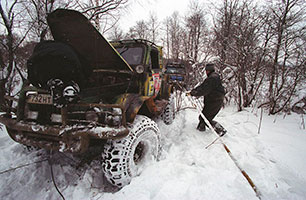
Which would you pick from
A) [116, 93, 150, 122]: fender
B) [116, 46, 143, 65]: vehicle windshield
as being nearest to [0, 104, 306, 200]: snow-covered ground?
[116, 93, 150, 122]: fender

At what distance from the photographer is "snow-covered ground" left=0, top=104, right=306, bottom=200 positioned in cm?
171

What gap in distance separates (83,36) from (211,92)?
2.97 meters

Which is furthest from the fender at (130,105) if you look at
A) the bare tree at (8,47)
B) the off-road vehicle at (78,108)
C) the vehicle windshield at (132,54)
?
the bare tree at (8,47)

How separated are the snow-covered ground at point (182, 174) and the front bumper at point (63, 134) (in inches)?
26.8

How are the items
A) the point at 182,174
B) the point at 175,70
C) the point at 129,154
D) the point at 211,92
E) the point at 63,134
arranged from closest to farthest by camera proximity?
the point at 63,134 → the point at 129,154 → the point at 182,174 → the point at 211,92 → the point at 175,70

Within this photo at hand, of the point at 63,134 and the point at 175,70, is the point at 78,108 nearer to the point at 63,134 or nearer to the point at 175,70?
the point at 63,134

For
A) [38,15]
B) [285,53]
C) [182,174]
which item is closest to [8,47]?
[38,15]

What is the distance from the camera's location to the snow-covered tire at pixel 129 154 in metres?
1.74

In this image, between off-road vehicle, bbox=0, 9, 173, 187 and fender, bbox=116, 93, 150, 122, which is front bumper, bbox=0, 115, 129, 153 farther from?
fender, bbox=116, 93, 150, 122

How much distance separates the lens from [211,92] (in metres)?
3.53

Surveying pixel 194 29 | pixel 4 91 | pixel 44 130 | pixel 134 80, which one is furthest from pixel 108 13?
pixel 194 29

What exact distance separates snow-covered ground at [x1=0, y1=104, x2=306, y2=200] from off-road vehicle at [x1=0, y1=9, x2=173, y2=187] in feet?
1.02

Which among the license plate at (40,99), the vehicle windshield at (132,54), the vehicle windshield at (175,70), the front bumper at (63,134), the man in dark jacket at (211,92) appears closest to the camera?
the front bumper at (63,134)

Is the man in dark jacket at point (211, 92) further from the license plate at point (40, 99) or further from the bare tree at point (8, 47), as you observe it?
the bare tree at point (8, 47)
